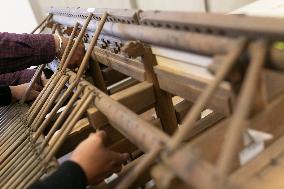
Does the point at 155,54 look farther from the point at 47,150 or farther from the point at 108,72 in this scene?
the point at 108,72

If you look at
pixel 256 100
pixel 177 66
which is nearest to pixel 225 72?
pixel 256 100

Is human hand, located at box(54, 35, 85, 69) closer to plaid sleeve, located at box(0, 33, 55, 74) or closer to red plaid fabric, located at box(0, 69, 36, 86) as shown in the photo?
plaid sleeve, located at box(0, 33, 55, 74)

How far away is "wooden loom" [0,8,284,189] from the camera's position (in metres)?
0.74

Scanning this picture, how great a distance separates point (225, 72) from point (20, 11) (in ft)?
11.6

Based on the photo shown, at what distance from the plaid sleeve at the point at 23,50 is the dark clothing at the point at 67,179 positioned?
1097 mm

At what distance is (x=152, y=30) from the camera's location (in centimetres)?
116

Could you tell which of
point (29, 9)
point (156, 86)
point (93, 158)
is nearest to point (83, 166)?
point (93, 158)

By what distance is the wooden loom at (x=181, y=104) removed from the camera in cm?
74

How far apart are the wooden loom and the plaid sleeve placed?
19 cm

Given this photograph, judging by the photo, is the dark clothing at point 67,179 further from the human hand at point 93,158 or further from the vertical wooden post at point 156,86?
the vertical wooden post at point 156,86

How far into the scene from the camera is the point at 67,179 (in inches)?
37.6

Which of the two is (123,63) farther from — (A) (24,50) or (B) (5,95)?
(B) (5,95)

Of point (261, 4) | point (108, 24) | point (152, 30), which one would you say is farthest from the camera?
point (261, 4)

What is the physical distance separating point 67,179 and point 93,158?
0.10 m
